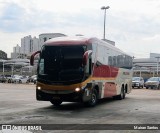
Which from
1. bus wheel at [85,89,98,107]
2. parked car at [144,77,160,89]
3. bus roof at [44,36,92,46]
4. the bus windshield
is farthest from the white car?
the bus windshield

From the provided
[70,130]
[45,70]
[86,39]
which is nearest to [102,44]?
[86,39]

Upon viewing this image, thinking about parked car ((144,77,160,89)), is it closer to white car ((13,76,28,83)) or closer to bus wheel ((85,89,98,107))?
white car ((13,76,28,83))

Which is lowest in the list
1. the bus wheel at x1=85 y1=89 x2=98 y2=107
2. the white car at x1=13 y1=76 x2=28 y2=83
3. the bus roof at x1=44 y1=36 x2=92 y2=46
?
the white car at x1=13 y1=76 x2=28 y2=83

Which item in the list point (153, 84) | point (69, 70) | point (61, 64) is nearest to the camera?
point (69, 70)

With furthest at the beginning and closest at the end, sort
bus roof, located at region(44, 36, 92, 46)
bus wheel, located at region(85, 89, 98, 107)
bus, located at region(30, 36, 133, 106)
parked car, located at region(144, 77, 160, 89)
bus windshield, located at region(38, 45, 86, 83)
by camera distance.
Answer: parked car, located at region(144, 77, 160, 89)
bus wheel, located at region(85, 89, 98, 107)
bus roof, located at region(44, 36, 92, 46)
bus windshield, located at region(38, 45, 86, 83)
bus, located at region(30, 36, 133, 106)

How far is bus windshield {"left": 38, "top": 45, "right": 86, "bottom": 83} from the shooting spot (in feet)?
55.1

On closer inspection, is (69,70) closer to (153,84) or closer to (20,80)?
(153,84)

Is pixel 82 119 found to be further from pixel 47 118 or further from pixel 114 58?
pixel 114 58

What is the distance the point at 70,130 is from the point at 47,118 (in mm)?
2962

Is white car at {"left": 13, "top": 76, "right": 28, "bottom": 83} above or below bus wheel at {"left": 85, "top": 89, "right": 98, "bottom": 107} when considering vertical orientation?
below

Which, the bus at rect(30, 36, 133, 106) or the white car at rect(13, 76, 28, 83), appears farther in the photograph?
the white car at rect(13, 76, 28, 83)

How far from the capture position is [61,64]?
17.1 meters

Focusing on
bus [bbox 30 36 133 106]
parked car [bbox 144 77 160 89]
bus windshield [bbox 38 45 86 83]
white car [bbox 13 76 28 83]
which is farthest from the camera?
white car [bbox 13 76 28 83]

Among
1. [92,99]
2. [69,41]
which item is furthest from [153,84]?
[69,41]
